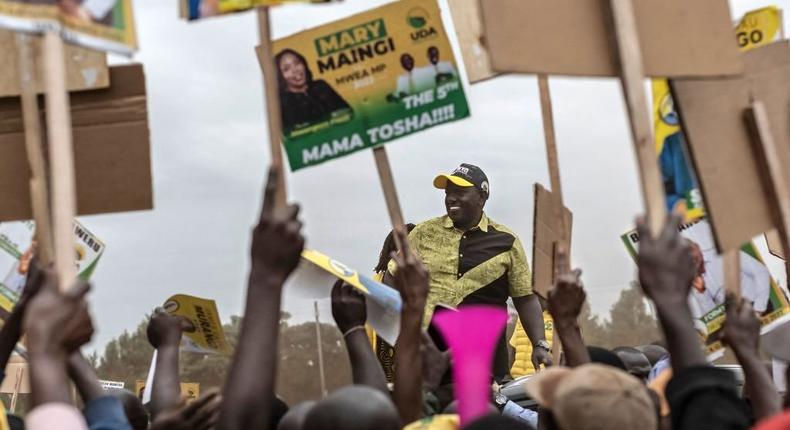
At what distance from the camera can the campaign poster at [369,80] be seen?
3.61 meters

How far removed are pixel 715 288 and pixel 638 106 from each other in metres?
1.53

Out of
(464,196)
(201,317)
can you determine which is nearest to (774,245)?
(464,196)

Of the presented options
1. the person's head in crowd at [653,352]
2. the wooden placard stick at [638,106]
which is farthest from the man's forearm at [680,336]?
the person's head in crowd at [653,352]

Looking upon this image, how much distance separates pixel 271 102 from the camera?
2.91m

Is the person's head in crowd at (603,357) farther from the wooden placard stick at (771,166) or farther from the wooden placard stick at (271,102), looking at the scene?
the wooden placard stick at (271,102)

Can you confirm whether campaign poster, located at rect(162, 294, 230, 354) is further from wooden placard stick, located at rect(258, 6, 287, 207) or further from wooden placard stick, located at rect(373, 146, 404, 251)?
wooden placard stick, located at rect(258, 6, 287, 207)

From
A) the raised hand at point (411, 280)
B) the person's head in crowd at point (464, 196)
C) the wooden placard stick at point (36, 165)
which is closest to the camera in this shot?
the wooden placard stick at point (36, 165)

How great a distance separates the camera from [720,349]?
434cm

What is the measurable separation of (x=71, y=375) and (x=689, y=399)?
1.76m

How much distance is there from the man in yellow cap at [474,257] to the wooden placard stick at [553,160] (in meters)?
2.45

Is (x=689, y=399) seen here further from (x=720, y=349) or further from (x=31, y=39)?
(x=31, y=39)

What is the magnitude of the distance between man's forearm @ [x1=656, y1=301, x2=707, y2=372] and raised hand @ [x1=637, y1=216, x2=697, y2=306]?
2 cm

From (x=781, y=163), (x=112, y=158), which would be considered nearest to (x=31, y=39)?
(x=112, y=158)

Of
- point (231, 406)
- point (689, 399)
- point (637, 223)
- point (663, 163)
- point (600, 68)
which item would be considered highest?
point (600, 68)
